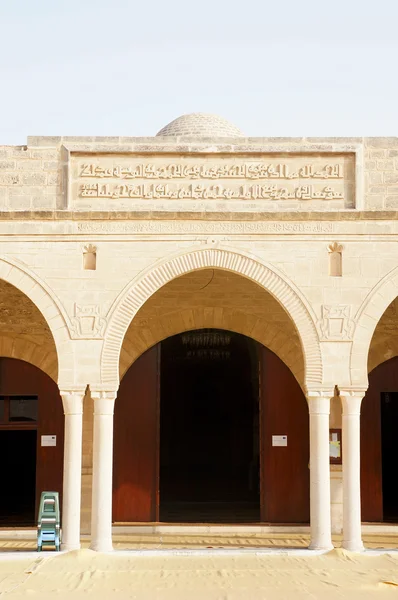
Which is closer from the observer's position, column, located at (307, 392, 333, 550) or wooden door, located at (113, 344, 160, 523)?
column, located at (307, 392, 333, 550)

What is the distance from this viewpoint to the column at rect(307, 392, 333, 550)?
8.99 m

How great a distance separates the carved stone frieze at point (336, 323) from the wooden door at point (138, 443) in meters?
2.94

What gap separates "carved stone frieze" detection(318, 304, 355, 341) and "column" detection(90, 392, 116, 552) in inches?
88.8

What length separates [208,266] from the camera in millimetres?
9242

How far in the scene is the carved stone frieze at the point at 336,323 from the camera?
916cm

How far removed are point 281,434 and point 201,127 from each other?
13.1 feet

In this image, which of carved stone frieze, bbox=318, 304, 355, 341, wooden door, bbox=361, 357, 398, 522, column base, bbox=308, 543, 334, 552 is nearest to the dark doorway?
wooden door, bbox=361, 357, 398, 522

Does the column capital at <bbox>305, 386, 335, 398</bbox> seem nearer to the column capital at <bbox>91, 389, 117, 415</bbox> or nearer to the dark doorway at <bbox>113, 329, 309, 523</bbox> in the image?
the column capital at <bbox>91, 389, 117, 415</bbox>

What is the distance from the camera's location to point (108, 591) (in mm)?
7371

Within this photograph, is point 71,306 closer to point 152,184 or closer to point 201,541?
point 152,184

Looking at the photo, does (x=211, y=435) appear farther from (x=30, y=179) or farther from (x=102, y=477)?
(x=30, y=179)

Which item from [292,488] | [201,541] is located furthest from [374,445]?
[201,541]

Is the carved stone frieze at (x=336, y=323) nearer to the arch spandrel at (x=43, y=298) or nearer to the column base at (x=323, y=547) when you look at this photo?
the column base at (x=323, y=547)

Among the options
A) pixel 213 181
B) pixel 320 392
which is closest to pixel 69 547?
pixel 320 392
